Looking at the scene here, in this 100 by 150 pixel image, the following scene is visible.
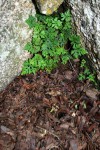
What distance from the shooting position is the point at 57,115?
359 cm

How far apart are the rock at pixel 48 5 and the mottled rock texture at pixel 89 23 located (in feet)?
0.56

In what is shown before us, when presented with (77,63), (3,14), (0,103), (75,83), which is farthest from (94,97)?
(3,14)

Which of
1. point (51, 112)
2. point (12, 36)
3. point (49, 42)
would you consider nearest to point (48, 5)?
point (49, 42)

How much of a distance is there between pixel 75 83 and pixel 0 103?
1135mm

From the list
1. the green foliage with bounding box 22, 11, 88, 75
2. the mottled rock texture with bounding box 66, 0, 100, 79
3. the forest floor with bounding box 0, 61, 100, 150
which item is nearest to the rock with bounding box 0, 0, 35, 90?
the green foliage with bounding box 22, 11, 88, 75

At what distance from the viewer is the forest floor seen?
3.37 m

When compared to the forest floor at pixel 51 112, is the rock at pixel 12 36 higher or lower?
higher

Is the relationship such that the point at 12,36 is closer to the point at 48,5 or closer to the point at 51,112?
the point at 48,5

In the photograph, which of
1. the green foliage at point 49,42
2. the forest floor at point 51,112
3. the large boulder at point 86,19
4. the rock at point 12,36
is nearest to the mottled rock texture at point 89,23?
the large boulder at point 86,19

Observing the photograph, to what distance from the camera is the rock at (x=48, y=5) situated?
3441mm

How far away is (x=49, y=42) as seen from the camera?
12.1 ft

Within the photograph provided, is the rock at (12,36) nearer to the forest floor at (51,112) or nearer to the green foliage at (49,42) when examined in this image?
the green foliage at (49,42)

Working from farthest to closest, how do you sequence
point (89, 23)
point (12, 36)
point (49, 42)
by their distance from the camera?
point (49, 42) < point (12, 36) < point (89, 23)

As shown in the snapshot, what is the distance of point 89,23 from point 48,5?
2.00 feet
